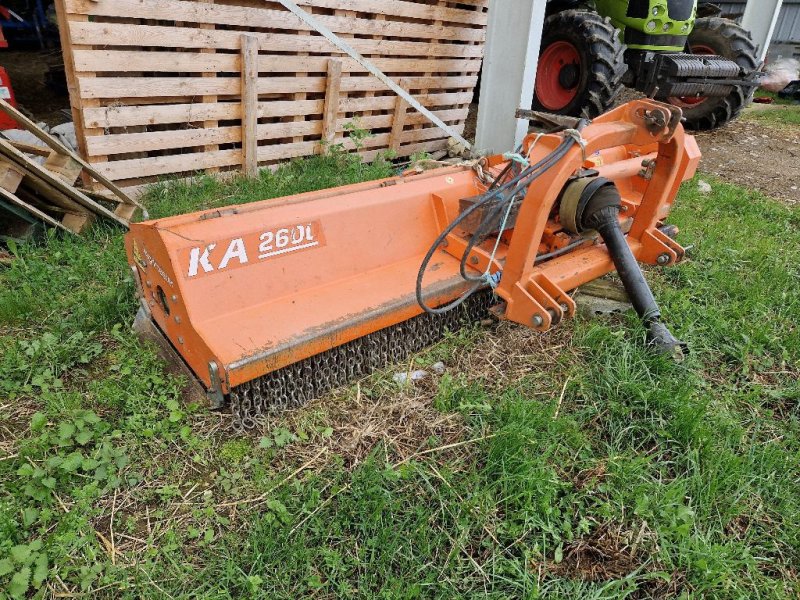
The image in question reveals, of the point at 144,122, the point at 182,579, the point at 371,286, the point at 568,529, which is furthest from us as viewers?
the point at 144,122

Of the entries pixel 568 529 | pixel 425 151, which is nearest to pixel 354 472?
pixel 568 529

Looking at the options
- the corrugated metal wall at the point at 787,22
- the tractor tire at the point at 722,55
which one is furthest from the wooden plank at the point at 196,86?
the corrugated metal wall at the point at 787,22

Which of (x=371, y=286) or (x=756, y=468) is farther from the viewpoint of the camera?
(x=371, y=286)

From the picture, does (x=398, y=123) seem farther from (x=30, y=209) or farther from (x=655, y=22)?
(x=30, y=209)

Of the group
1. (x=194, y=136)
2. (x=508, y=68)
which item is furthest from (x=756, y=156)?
(x=194, y=136)

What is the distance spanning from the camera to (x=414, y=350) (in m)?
2.71

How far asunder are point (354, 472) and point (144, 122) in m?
3.27

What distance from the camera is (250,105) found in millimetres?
4531

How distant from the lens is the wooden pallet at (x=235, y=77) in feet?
12.6

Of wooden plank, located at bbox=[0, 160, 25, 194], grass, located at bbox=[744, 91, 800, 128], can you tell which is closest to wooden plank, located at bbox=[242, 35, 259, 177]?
wooden plank, located at bbox=[0, 160, 25, 194]

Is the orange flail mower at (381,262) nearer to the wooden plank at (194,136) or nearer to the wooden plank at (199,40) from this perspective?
the wooden plank at (194,136)

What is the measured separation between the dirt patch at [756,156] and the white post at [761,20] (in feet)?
4.84

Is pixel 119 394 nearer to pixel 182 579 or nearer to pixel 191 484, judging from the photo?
pixel 191 484

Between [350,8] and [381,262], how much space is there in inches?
128
